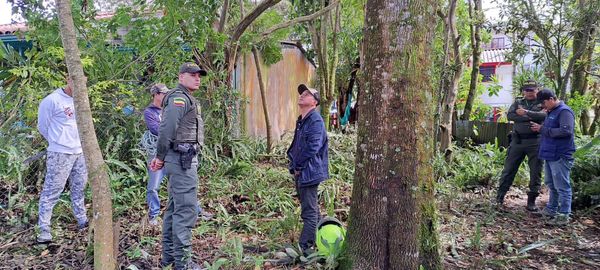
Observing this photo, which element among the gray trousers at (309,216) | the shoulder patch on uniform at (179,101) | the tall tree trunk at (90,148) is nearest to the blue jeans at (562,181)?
the gray trousers at (309,216)

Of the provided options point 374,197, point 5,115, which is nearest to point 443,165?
point 374,197

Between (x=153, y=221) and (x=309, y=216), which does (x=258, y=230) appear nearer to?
(x=309, y=216)

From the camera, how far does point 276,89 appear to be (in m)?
11.5

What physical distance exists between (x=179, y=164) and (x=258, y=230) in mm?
1628

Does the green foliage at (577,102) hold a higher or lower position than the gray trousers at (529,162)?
higher

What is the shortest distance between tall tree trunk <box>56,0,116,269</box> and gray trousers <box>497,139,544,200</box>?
5.70 metres

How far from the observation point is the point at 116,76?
635cm

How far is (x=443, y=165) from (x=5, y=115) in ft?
22.5

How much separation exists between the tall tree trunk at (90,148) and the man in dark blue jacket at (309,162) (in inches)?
76.5

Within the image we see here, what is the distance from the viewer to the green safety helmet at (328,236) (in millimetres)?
4012

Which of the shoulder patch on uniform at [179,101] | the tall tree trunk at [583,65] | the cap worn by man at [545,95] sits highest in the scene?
the tall tree trunk at [583,65]

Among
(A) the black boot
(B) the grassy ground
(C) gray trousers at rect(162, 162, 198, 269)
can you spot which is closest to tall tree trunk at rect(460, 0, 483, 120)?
(B) the grassy ground

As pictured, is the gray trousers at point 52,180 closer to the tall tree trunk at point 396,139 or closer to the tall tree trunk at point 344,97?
the tall tree trunk at point 396,139

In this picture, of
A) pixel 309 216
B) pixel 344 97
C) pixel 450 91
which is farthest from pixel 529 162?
pixel 344 97
